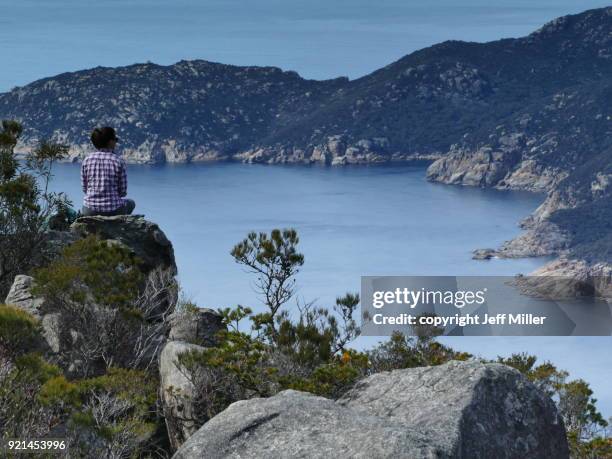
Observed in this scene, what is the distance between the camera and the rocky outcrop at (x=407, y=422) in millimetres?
7730

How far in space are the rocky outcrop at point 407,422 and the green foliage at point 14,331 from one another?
11.0 feet

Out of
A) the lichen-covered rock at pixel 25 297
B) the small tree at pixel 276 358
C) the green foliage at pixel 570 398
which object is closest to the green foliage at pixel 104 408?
the small tree at pixel 276 358

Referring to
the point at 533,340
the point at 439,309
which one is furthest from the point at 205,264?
the point at 533,340

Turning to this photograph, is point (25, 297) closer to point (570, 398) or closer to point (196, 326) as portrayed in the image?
point (196, 326)

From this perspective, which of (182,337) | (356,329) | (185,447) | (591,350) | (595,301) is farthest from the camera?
(595,301)

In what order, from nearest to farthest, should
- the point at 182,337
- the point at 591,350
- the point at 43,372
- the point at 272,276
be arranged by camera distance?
1. the point at 43,372
2. the point at 182,337
3. the point at 272,276
4. the point at 591,350

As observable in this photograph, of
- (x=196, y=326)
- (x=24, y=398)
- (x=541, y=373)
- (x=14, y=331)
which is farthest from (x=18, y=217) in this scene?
(x=541, y=373)

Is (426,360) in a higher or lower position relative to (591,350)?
higher

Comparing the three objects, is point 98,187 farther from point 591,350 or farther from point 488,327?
point 488,327

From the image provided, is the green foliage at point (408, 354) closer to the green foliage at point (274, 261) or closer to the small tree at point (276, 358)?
the small tree at point (276, 358)

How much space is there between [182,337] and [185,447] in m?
5.68

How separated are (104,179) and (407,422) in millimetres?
7751

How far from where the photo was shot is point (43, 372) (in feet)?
32.7

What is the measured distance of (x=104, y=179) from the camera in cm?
1484
